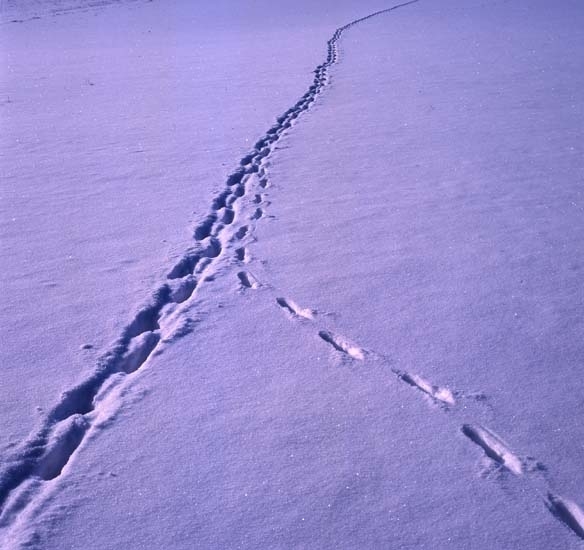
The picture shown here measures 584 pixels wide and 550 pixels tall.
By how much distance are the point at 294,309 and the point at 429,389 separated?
0.90 m

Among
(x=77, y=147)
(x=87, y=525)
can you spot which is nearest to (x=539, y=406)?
(x=87, y=525)

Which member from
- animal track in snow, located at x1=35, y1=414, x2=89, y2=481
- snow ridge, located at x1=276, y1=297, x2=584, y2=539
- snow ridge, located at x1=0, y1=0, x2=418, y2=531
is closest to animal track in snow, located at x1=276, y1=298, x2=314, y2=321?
snow ridge, located at x1=0, y1=0, x2=418, y2=531

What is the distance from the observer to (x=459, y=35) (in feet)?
45.3

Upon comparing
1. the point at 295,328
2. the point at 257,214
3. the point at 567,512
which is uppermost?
the point at 257,214

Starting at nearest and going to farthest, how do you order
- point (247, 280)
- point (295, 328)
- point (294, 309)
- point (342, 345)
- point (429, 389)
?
point (429, 389)
point (342, 345)
point (295, 328)
point (294, 309)
point (247, 280)

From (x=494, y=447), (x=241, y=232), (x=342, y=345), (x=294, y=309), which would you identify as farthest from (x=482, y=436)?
(x=241, y=232)

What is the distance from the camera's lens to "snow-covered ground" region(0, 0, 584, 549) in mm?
2365

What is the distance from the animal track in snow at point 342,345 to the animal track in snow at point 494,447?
628mm

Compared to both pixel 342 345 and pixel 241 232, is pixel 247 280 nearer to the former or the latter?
pixel 241 232

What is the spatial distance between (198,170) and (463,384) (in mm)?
3530

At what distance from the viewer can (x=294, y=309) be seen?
3.63m

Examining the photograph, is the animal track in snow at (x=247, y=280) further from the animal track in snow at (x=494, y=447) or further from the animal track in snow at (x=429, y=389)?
the animal track in snow at (x=494, y=447)

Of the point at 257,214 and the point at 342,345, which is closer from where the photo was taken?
the point at 342,345

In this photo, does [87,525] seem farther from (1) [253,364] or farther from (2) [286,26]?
(2) [286,26]
